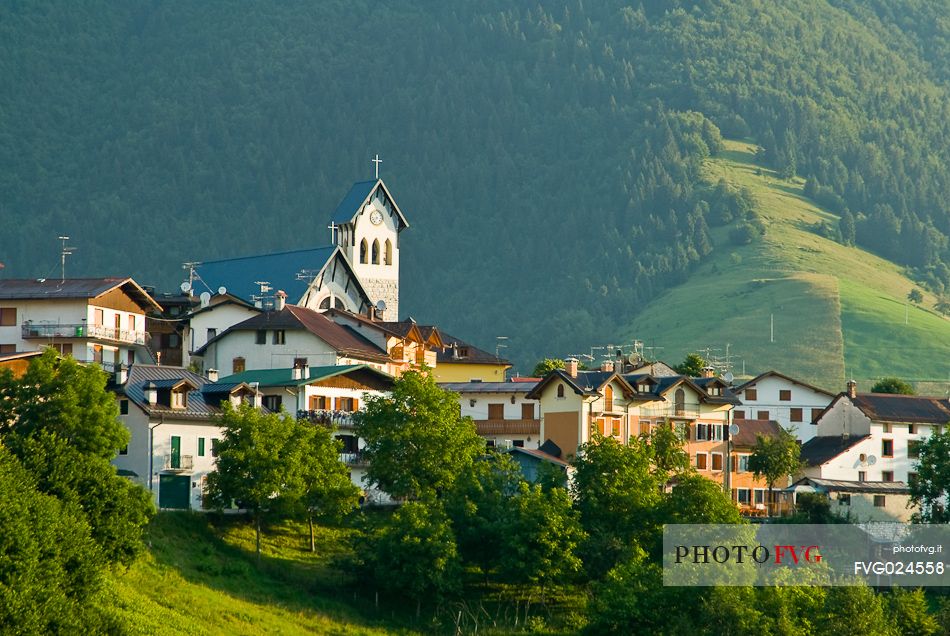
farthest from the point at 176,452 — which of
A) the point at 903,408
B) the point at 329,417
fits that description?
the point at 903,408

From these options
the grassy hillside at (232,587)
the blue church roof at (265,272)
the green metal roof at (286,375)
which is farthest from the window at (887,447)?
the grassy hillside at (232,587)

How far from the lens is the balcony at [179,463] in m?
83.8

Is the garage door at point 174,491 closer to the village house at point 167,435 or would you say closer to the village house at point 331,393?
the village house at point 167,435

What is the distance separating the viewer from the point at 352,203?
538 feet

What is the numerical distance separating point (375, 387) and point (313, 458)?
651 inches

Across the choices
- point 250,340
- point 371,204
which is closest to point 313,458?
point 250,340

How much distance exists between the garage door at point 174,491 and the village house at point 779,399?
196ft

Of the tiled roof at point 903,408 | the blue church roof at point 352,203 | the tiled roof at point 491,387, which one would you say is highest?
the blue church roof at point 352,203

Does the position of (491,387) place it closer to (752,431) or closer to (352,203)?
(752,431)

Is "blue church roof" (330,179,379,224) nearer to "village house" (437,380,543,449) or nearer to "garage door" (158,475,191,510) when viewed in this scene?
"village house" (437,380,543,449)

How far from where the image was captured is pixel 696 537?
8438 centimetres

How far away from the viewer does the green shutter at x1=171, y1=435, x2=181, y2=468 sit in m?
84.2

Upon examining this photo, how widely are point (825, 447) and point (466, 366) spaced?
25961mm

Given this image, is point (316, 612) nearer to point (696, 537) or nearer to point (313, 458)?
point (313, 458)
